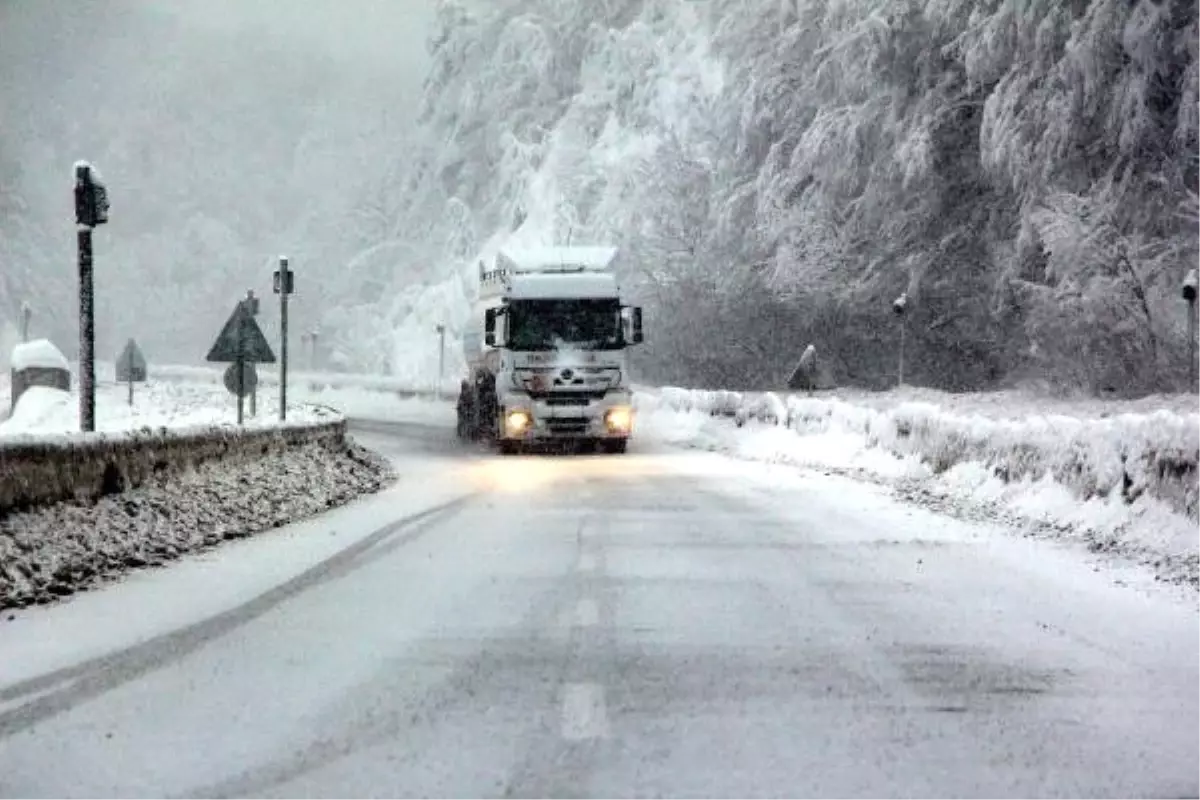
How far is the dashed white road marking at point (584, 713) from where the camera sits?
5637 mm

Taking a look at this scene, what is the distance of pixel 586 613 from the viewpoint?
8.78m

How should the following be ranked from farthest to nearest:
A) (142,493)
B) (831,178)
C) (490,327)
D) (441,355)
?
(441,355), (831,178), (490,327), (142,493)

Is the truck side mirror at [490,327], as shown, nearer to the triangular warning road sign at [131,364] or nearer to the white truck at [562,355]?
the white truck at [562,355]

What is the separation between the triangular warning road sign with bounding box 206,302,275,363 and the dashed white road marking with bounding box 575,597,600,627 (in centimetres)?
1241

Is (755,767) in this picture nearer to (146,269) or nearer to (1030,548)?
(1030,548)

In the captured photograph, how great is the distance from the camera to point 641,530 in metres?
13.9

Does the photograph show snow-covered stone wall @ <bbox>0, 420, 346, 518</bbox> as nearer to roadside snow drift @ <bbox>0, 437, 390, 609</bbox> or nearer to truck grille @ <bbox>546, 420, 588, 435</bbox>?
roadside snow drift @ <bbox>0, 437, 390, 609</bbox>

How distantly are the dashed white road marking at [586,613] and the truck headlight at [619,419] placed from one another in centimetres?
1766

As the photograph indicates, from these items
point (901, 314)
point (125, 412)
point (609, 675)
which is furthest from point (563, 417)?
point (609, 675)

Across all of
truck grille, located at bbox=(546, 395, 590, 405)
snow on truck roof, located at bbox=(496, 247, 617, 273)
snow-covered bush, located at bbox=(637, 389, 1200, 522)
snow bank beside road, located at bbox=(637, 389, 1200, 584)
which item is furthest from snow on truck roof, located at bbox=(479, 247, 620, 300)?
snow-covered bush, located at bbox=(637, 389, 1200, 522)

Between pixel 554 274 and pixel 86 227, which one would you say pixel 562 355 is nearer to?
pixel 554 274

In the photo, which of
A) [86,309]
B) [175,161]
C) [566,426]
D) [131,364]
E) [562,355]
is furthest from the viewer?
[175,161]

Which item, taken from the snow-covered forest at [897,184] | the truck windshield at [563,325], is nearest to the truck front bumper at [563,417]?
the truck windshield at [563,325]

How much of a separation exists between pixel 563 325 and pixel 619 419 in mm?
2228
